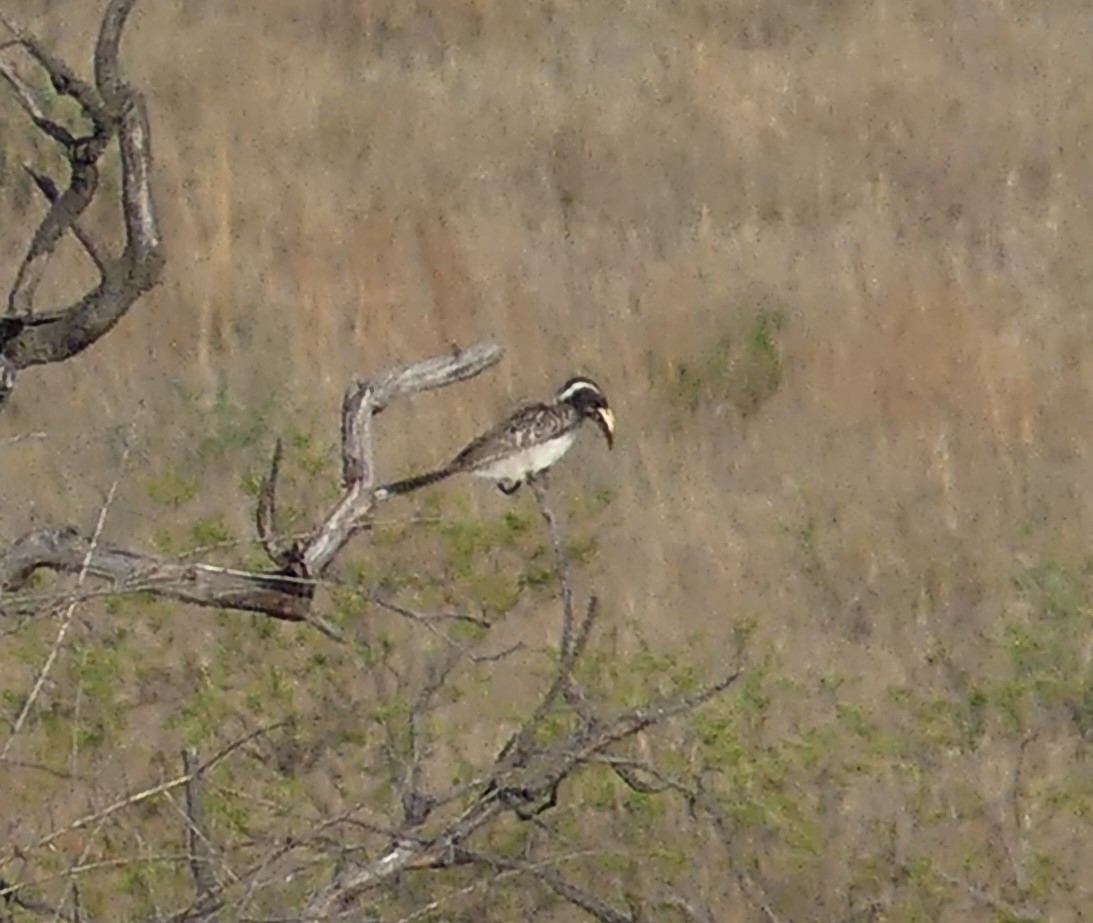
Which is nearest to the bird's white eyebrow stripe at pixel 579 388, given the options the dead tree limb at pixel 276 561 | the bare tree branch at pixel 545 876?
the bare tree branch at pixel 545 876

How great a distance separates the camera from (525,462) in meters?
5.43

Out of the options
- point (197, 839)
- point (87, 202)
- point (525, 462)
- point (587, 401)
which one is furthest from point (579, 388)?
point (87, 202)


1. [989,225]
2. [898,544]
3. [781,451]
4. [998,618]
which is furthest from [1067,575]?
[989,225]

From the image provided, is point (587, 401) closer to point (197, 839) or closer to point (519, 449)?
point (519, 449)

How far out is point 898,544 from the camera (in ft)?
21.6

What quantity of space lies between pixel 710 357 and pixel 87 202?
5.43 m

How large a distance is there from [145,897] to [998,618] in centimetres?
273

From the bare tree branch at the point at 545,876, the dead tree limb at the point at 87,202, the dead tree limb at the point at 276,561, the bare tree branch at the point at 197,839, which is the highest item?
the dead tree limb at the point at 87,202

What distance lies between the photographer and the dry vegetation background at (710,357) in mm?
4672

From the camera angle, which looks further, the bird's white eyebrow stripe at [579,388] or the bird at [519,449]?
the bird's white eyebrow stripe at [579,388]

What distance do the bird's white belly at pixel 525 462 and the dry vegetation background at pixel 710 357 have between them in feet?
0.69

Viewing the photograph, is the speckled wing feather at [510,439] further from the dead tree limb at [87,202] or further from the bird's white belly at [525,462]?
the dead tree limb at [87,202]

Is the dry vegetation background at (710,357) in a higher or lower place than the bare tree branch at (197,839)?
lower

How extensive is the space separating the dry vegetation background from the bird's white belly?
0.21 m
